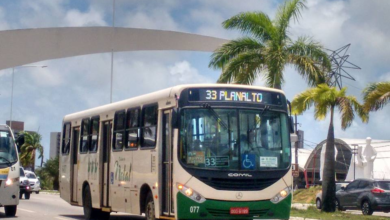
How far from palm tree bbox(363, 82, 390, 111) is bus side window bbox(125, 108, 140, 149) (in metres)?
10.6

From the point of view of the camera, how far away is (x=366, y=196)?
2711 centimetres

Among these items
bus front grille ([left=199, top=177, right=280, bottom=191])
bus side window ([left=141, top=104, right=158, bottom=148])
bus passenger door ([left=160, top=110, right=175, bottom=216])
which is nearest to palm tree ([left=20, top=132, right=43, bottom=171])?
bus side window ([left=141, top=104, right=158, bottom=148])

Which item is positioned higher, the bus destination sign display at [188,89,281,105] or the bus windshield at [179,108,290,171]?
the bus destination sign display at [188,89,281,105]

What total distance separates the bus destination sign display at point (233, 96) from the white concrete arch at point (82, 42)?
16.5 metres

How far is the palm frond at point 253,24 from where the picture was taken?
25516mm

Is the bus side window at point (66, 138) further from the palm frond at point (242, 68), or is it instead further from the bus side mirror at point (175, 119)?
the bus side mirror at point (175, 119)

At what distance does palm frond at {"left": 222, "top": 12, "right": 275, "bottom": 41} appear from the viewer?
25516 mm

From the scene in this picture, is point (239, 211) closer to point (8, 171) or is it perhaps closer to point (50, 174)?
point (8, 171)

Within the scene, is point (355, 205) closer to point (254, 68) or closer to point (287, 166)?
point (254, 68)

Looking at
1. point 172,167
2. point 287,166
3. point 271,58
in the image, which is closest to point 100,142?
point 172,167

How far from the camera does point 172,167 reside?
1381cm

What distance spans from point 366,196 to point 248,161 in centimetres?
1480

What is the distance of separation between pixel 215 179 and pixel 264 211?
1307mm

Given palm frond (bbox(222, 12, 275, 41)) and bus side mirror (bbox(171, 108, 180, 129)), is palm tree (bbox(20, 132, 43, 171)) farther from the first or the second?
bus side mirror (bbox(171, 108, 180, 129))
